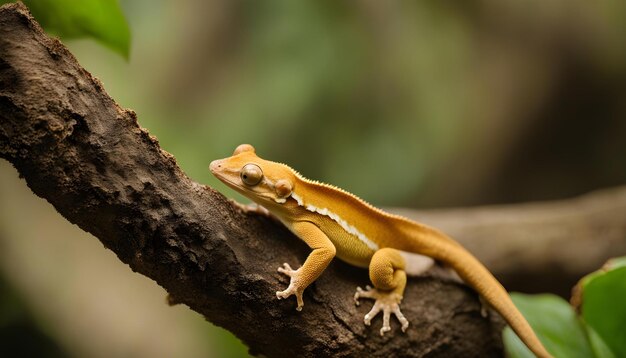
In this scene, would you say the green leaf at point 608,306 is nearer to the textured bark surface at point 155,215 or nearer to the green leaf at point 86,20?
the textured bark surface at point 155,215

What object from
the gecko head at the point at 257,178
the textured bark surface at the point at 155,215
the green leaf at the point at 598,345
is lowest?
the textured bark surface at the point at 155,215

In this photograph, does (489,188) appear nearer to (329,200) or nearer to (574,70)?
(574,70)

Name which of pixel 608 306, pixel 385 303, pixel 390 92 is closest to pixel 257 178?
pixel 385 303

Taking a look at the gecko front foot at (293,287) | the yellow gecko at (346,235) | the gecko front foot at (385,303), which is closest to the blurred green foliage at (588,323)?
the yellow gecko at (346,235)

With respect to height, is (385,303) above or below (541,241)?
below

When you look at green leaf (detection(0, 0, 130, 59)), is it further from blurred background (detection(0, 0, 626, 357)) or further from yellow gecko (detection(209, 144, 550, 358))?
blurred background (detection(0, 0, 626, 357))

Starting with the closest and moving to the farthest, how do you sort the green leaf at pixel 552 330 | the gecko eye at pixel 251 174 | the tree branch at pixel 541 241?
1. the gecko eye at pixel 251 174
2. the green leaf at pixel 552 330
3. the tree branch at pixel 541 241

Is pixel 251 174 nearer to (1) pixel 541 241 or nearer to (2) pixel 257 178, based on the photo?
(2) pixel 257 178

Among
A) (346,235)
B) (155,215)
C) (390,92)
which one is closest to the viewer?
(155,215)
